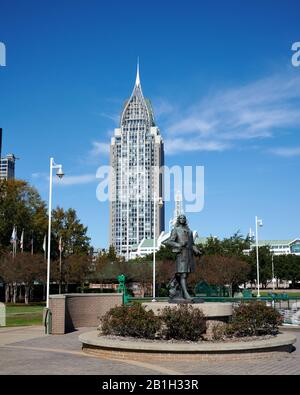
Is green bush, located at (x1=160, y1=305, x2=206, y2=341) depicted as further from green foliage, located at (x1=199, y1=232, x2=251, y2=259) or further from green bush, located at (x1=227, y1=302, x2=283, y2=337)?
green foliage, located at (x1=199, y1=232, x2=251, y2=259)

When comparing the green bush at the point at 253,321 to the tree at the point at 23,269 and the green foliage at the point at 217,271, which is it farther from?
the green foliage at the point at 217,271

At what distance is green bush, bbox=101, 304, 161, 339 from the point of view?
13922 mm

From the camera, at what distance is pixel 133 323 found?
45.9 feet

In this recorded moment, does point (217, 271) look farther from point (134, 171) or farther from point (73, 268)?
point (134, 171)

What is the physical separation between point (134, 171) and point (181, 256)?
17031cm

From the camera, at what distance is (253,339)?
14.0m

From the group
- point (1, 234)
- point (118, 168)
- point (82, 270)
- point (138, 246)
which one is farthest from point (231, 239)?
point (118, 168)

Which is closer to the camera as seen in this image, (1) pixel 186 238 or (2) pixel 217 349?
(2) pixel 217 349

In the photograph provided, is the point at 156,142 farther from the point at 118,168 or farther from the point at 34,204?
the point at 34,204

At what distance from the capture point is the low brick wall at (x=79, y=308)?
2017cm

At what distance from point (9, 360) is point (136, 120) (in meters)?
187

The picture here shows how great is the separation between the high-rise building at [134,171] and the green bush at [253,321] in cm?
16084

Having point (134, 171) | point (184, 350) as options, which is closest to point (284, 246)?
point (134, 171)

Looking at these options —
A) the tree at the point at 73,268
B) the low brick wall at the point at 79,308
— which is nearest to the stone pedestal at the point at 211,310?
Result: the low brick wall at the point at 79,308
